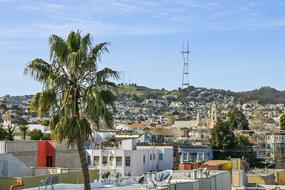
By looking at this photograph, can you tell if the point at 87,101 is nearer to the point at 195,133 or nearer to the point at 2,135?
the point at 2,135

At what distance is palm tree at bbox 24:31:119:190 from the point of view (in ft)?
54.2

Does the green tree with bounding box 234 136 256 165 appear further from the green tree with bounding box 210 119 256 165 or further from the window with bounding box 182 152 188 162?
the window with bounding box 182 152 188 162

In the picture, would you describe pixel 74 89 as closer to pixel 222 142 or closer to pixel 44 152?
pixel 44 152

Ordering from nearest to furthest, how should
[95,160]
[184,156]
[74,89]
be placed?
[74,89]
[95,160]
[184,156]

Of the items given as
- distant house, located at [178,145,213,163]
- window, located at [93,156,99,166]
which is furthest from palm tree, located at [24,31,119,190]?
distant house, located at [178,145,213,163]

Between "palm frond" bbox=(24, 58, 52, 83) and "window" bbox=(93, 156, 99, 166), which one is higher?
"palm frond" bbox=(24, 58, 52, 83)

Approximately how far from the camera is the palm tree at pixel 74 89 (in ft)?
54.2

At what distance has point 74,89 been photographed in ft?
55.1

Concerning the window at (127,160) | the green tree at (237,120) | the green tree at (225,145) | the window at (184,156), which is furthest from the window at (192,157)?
the green tree at (237,120)

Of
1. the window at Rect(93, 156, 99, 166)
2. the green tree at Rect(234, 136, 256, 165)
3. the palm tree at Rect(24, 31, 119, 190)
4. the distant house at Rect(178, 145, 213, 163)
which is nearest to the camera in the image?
the palm tree at Rect(24, 31, 119, 190)

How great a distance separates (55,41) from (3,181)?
39.8ft

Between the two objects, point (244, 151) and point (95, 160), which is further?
point (244, 151)

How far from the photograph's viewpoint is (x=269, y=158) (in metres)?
117

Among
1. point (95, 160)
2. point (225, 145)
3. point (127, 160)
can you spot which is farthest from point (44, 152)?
point (225, 145)
